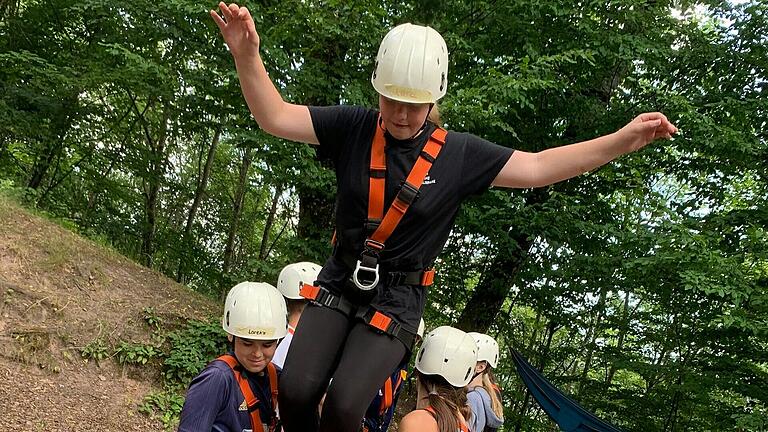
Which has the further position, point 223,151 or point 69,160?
point 223,151

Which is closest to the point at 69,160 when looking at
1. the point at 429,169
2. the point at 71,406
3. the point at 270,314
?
the point at 71,406

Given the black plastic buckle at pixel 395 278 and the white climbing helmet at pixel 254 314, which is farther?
the white climbing helmet at pixel 254 314

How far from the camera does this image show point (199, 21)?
587 centimetres

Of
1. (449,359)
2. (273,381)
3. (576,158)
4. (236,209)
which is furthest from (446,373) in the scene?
(236,209)

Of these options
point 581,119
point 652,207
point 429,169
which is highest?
point 581,119

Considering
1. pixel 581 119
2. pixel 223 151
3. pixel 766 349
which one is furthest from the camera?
pixel 223 151

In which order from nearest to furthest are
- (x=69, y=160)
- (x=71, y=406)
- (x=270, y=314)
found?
(x=270, y=314) < (x=71, y=406) < (x=69, y=160)

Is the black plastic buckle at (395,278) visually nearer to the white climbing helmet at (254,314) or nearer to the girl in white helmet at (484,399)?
→ the white climbing helmet at (254,314)

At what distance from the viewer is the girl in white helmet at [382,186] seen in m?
1.78

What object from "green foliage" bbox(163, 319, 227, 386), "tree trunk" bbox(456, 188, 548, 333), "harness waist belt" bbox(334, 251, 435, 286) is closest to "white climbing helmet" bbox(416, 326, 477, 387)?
"harness waist belt" bbox(334, 251, 435, 286)

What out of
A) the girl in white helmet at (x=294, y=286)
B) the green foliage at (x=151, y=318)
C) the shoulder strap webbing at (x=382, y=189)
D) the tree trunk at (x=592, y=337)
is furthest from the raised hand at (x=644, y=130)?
the tree trunk at (x=592, y=337)

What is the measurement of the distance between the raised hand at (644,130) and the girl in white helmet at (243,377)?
150 cm

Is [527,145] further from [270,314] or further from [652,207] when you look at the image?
[270,314]

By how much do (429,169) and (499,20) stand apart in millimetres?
4694
